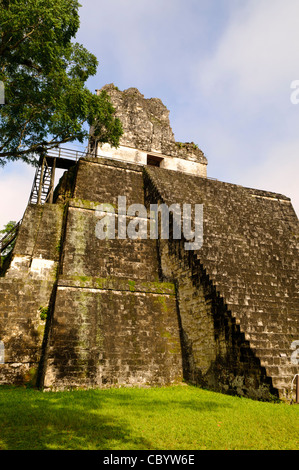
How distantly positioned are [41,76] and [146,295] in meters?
7.89

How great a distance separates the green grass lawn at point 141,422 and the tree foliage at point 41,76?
7505mm

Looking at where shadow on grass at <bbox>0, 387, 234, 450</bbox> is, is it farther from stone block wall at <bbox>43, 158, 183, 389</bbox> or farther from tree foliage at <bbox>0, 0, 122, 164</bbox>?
tree foliage at <bbox>0, 0, 122, 164</bbox>

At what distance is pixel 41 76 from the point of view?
1085cm

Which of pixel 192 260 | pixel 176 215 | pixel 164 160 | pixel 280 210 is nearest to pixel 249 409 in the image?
pixel 192 260

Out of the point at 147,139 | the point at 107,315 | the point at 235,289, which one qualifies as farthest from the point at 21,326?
the point at 147,139

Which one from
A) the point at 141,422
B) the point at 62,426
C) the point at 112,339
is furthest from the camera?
the point at 112,339

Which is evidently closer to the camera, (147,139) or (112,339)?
(112,339)

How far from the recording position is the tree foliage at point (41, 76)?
30.9ft

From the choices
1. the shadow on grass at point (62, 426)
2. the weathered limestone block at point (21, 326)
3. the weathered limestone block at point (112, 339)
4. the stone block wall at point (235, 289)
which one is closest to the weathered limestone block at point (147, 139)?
the stone block wall at point (235, 289)

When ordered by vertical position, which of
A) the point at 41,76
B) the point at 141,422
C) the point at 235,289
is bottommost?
the point at 141,422

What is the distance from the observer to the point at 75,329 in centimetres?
813

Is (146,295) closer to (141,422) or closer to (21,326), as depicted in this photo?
(21,326)

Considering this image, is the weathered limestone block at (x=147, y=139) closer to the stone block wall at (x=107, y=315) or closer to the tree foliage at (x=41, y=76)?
the tree foliage at (x=41, y=76)
